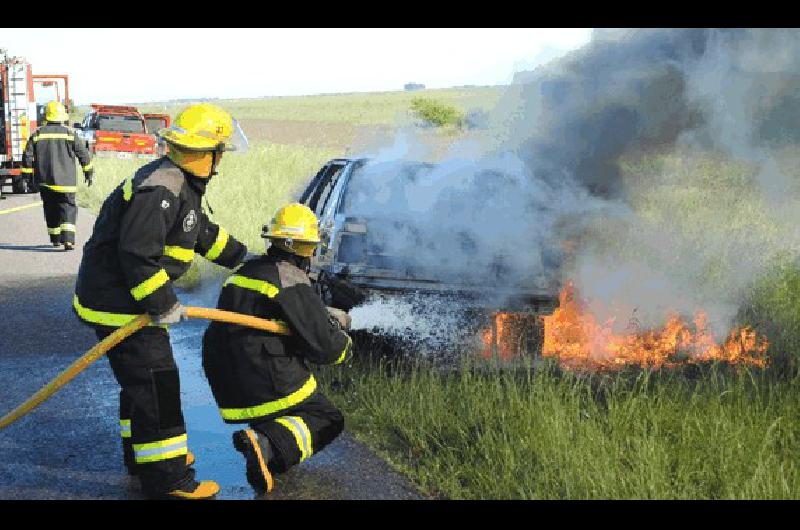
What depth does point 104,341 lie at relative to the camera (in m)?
4.24

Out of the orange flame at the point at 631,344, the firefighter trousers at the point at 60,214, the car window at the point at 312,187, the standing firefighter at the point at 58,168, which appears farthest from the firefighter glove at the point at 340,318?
the firefighter trousers at the point at 60,214

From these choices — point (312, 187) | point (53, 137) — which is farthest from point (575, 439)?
point (53, 137)

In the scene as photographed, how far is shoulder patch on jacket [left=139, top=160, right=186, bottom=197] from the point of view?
4.28 meters

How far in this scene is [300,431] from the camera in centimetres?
443

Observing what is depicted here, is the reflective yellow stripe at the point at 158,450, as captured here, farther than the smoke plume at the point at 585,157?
No

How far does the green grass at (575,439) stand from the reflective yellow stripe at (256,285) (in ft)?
3.34

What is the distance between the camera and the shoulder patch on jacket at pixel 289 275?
4480mm

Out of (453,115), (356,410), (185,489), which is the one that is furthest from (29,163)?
(453,115)

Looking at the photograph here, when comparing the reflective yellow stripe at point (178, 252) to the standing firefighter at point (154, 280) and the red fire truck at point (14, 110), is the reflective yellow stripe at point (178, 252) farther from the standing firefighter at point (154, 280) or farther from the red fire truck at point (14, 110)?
the red fire truck at point (14, 110)

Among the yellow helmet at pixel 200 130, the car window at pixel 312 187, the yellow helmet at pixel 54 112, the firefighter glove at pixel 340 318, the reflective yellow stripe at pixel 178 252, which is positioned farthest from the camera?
the yellow helmet at pixel 54 112

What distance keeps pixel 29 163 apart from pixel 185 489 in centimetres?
981

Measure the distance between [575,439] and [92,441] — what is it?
98.1 inches

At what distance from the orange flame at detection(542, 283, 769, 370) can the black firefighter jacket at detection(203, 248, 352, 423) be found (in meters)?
2.15

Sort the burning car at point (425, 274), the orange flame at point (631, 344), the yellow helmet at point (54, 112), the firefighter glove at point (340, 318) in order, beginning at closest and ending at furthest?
the firefighter glove at point (340, 318) → the burning car at point (425, 274) → the orange flame at point (631, 344) → the yellow helmet at point (54, 112)
